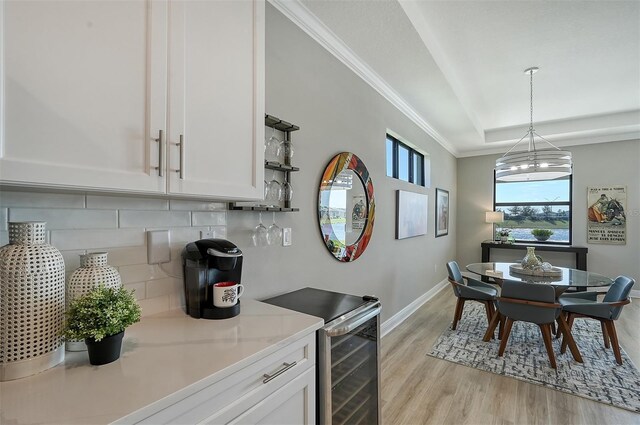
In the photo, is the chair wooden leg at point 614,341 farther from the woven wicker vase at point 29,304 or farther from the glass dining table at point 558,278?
the woven wicker vase at point 29,304

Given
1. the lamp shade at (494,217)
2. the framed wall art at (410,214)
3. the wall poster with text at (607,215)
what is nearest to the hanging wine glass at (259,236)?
the framed wall art at (410,214)

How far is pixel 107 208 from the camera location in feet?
3.82

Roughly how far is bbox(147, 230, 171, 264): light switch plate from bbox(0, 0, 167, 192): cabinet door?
0.36 meters

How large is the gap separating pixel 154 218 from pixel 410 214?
331 centimetres

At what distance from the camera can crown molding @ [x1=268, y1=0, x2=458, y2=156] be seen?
2.01m

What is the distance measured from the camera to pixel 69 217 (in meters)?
1.07

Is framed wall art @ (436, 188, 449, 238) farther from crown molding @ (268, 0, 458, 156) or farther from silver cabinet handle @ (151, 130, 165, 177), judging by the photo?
silver cabinet handle @ (151, 130, 165, 177)

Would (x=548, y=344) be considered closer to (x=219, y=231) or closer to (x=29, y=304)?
(x=219, y=231)

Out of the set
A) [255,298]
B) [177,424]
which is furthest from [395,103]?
[177,424]

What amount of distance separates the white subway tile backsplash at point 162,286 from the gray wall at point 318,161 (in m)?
0.39

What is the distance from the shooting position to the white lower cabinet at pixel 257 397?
763 millimetres

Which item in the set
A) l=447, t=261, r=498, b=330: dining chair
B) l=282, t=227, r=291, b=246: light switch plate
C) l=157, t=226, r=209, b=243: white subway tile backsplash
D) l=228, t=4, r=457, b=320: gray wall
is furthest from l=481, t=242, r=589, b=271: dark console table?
l=157, t=226, r=209, b=243: white subway tile backsplash

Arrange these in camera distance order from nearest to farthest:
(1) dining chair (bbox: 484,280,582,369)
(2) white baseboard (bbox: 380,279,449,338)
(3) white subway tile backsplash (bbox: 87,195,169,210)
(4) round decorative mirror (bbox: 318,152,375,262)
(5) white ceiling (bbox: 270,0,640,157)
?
(3) white subway tile backsplash (bbox: 87,195,169,210) < (5) white ceiling (bbox: 270,0,640,157) < (4) round decorative mirror (bbox: 318,152,375,262) < (1) dining chair (bbox: 484,280,582,369) < (2) white baseboard (bbox: 380,279,449,338)

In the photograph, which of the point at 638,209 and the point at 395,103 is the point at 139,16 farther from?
the point at 638,209
